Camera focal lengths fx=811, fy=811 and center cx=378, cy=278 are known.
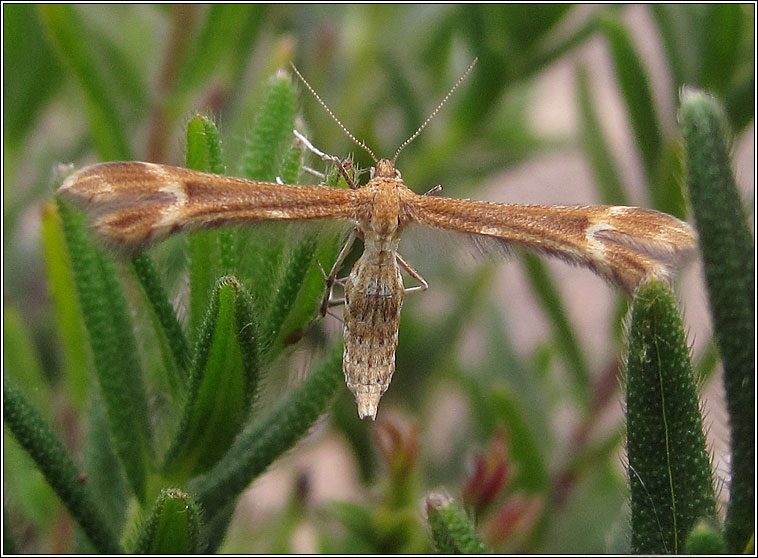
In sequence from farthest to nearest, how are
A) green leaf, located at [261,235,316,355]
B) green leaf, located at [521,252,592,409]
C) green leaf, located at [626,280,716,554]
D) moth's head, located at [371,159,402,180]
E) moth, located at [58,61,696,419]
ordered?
green leaf, located at [521,252,592,409] < moth's head, located at [371,159,402,180] < moth, located at [58,61,696,419] < green leaf, located at [261,235,316,355] < green leaf, located at [626,280,716,554]

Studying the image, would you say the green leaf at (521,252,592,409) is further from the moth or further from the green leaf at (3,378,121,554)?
the green leaf at (3,378,121,554)

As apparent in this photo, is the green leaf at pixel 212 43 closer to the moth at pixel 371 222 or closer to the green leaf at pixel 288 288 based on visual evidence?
the moth at pixel 371 222

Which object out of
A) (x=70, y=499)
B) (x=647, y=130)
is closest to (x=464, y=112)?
(x=647, y=130)

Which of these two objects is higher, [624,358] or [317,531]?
[624,358]

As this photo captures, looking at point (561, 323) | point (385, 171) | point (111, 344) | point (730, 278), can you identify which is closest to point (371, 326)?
point (385, 171)

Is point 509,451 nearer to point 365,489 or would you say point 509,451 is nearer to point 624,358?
point 365,489

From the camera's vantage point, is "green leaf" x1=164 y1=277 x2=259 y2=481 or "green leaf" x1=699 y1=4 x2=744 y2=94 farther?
"green leaf" x1=699 y1=4 x2=744 y2=94

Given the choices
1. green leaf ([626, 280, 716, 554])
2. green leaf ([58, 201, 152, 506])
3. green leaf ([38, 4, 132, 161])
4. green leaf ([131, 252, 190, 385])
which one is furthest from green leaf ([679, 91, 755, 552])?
Result: green leaf ([38, 4, 132, 161])

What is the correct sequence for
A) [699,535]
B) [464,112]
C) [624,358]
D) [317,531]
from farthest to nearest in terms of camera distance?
[464,112], [317,531], [624,358], [699,535]
